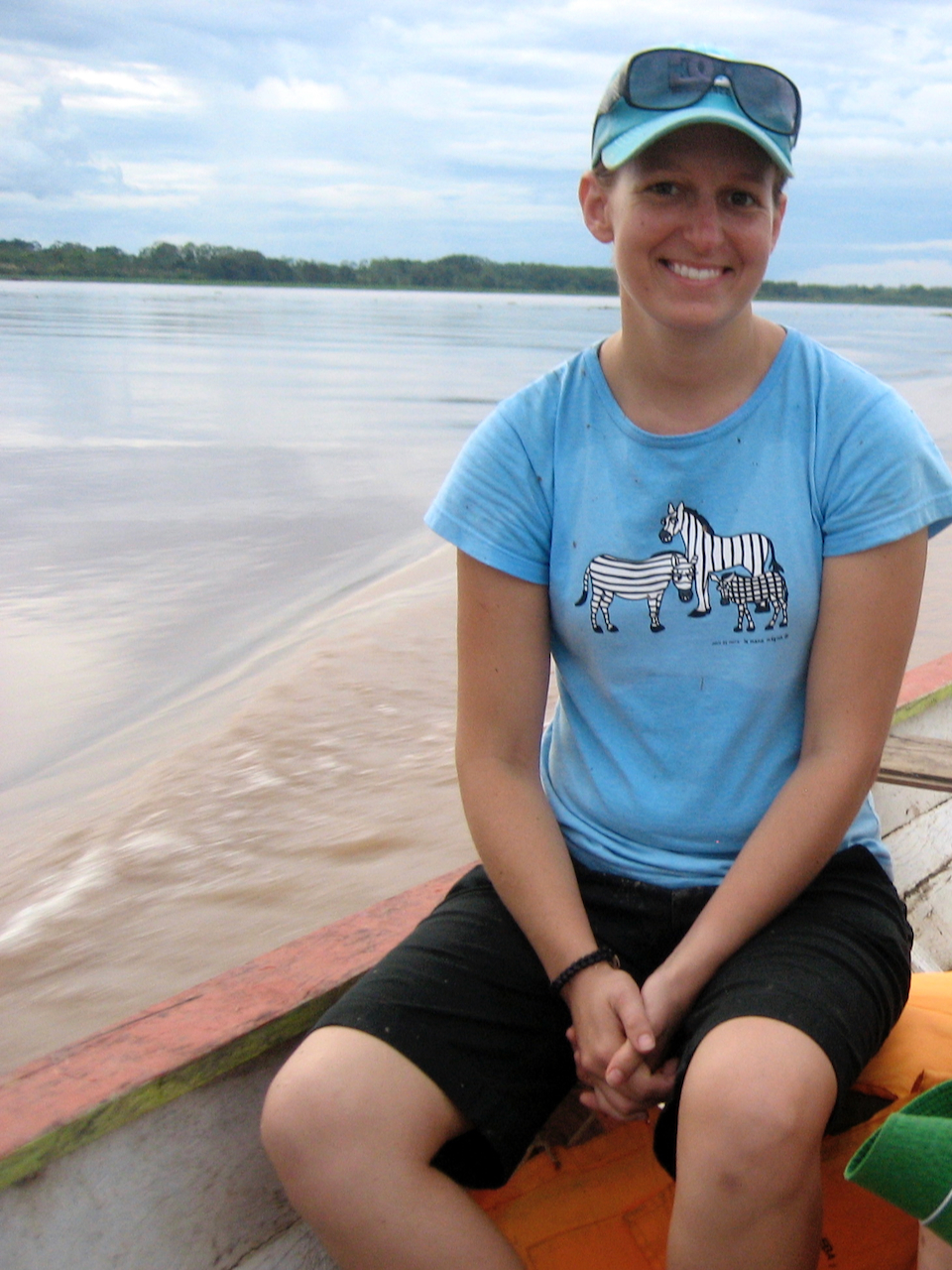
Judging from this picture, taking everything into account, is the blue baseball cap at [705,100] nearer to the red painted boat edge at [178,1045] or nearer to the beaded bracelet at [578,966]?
the beaded bracelet at [578,966]

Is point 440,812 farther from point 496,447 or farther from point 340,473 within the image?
point 340,473

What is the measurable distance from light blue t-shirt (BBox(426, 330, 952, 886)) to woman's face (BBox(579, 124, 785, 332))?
16cm

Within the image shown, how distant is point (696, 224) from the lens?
1.63 m

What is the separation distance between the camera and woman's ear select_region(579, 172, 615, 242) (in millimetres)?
1769

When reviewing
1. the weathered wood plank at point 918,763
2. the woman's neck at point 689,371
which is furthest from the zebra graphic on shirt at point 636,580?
the weathered wood plank at point 918,763

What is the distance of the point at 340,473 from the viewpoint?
10641mm

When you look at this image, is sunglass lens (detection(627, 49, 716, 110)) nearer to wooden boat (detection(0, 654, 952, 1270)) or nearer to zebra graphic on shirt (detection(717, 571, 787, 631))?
zebra graphic on shirt (detection(717, 571, 787, 631))

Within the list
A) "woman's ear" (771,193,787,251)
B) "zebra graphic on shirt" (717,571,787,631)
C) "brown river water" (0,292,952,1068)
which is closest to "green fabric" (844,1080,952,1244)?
"zebra graphic on shirt" (717,571,787,631)

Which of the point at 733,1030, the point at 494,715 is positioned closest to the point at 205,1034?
the point at 494,715

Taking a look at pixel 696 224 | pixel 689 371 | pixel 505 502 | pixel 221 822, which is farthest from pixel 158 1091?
pixel 221 822

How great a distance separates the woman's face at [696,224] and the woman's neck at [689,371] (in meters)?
0.04

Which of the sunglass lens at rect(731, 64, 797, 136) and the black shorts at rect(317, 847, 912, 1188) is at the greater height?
the sunglass lens at rect(731, 64, 797, 136)

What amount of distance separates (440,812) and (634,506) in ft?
7.58

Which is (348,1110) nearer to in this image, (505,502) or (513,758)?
(513,758)
